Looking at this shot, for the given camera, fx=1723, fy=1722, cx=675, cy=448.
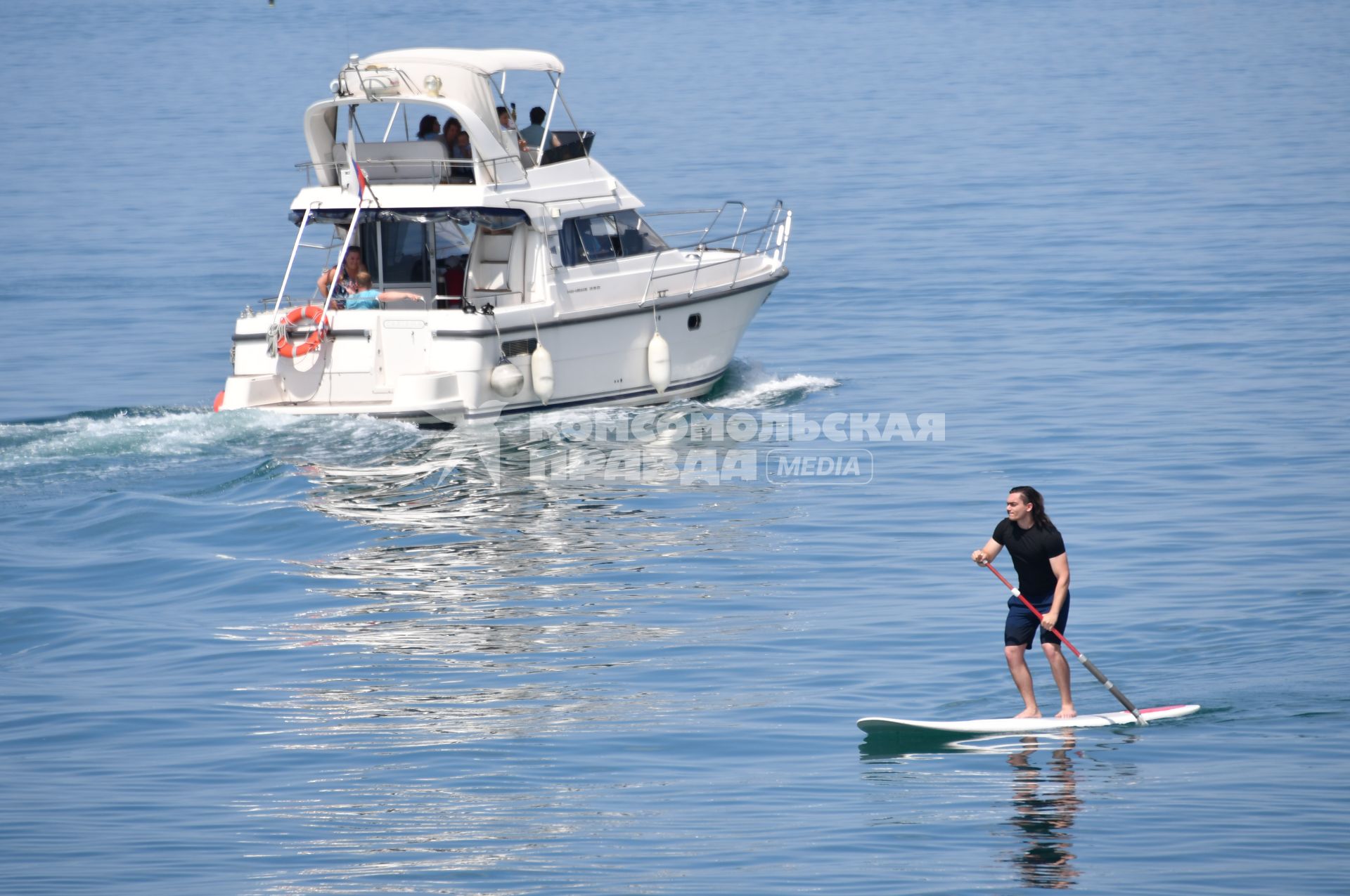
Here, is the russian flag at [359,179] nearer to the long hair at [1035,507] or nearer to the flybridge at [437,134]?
the flybridge at [437,134]

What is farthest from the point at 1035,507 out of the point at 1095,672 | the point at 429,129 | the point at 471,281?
the point at 429,129

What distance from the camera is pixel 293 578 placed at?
52.7ft

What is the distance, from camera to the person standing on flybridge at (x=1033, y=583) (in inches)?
467

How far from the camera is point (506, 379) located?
67.1ft

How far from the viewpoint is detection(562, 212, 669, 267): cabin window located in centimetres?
2166

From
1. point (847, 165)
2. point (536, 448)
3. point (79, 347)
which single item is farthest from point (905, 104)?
point (536, 448)

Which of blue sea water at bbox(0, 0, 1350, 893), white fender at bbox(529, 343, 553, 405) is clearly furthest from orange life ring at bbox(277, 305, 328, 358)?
white fender at bbox(529, 343, 553, 405)

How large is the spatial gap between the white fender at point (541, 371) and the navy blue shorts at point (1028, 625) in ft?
32.0

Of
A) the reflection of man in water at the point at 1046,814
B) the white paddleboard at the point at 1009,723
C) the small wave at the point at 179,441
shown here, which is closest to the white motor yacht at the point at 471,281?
the small wave at the point at 179,441

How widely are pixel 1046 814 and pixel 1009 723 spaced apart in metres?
1.27

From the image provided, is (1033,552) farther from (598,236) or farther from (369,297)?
(598,236)

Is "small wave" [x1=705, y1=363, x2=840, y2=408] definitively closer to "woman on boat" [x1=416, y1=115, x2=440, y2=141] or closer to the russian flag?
"woman on boat" [x1=416, y1=115, x2=440, y2=141]

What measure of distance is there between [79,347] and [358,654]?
16.0 metres

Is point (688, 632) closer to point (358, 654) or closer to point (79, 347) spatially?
point (358, 654)
